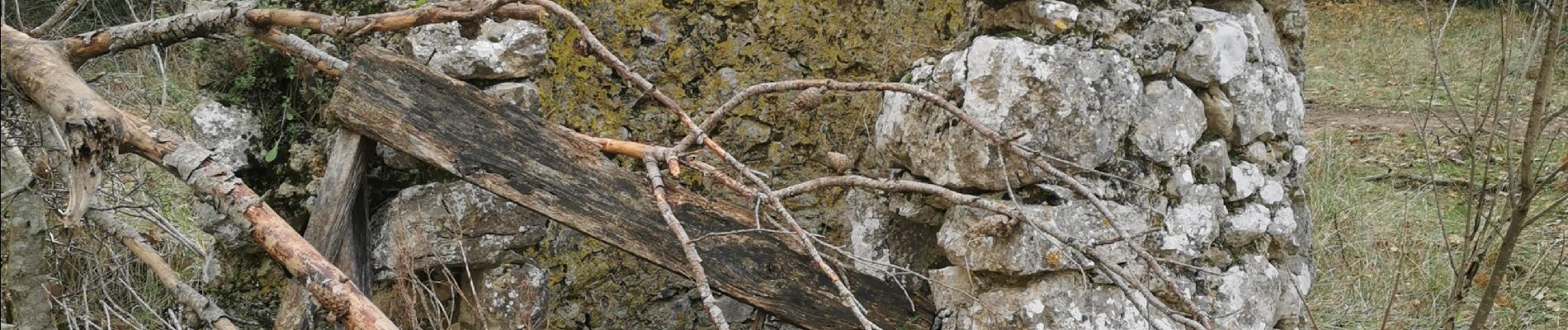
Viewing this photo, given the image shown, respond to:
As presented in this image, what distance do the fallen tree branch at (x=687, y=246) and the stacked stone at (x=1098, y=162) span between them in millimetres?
581

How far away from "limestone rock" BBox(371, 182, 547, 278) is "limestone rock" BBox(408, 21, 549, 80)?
39 cm

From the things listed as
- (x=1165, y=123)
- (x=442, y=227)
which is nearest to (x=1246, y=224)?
(x=1165, y=123)

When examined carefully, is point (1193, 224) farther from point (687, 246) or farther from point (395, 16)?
point (395, 16)

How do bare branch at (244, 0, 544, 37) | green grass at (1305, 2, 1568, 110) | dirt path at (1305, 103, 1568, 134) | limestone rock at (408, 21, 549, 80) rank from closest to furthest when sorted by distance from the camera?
1. bare branch at (244, 0, 544, 37)
2. limestone rock at (408, 21, 549, 80)
3. dirt path at (1305, 103, 1568, 134)
4. green grass at (1305, 2, 1568, 110)

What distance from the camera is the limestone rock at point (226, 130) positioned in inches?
142

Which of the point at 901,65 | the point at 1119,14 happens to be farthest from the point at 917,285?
the point at 1119,14

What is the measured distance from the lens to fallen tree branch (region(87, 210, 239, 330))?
3.29 meters

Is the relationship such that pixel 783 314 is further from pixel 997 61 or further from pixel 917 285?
pixel 997 61

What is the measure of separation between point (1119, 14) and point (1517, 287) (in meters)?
2.97

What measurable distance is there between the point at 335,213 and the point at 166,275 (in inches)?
26.4

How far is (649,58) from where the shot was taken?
3752 mm

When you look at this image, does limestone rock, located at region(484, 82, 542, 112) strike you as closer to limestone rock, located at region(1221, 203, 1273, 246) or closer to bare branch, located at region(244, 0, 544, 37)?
bare branch, located at region(244, 0, 544, 37)

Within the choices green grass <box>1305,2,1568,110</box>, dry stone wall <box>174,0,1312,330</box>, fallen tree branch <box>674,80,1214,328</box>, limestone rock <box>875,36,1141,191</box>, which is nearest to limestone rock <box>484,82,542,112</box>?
dry stone wall <box>174,0,1312,330</box>

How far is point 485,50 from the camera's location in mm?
3459
